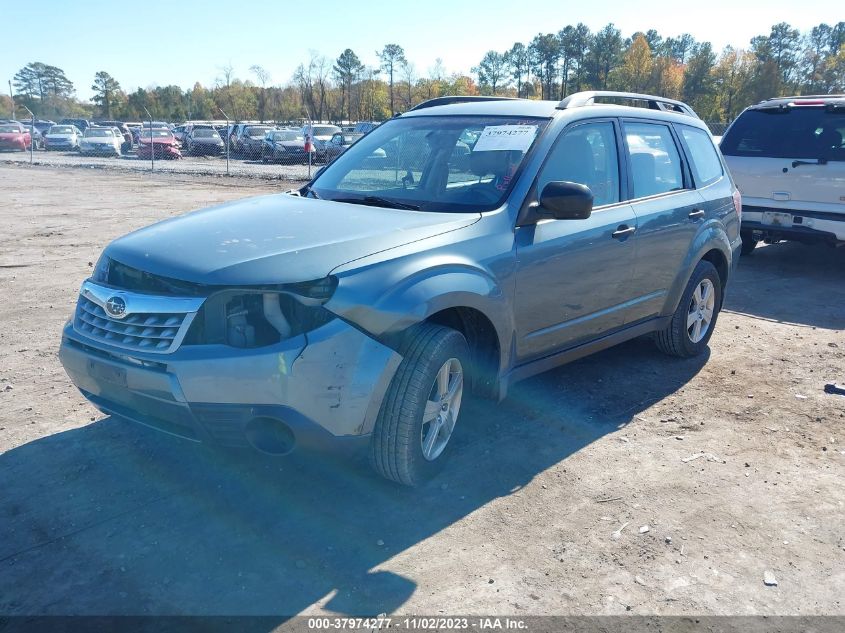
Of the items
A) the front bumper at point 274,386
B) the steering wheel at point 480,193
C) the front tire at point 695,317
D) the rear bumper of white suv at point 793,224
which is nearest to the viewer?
the front bumper at point 274,386

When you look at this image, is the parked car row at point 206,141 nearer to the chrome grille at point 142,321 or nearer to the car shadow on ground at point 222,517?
the car shadow on ground at point 222,517

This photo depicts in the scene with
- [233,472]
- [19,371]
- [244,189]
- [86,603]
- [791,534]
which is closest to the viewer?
[86,603]

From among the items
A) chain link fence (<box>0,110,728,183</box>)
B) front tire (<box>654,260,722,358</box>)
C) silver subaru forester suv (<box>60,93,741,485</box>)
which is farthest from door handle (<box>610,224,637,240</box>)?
chain link fence (<box>0,110,728,183</box>)

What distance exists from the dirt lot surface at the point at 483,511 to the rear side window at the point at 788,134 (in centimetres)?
432

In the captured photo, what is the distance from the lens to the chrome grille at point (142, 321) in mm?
3154

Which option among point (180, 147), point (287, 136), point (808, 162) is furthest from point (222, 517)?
point (180, 147)

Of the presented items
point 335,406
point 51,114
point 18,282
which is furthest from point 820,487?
point 51,114

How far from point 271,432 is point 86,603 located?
36.7 inches

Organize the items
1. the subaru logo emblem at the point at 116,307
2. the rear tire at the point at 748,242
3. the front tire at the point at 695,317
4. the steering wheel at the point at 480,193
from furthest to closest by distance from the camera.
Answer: the rear tire at the point at 748,242
the front tire at the point at 695,317
the steering wheel at the point at 480,193
the subaru logo emblem at the point at 116,307

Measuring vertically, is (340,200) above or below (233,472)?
above

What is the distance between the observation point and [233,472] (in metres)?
3.80

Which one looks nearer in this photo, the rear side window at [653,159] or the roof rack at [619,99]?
the roof rack at [619,99]

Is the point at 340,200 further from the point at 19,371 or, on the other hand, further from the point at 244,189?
the point at 244,189

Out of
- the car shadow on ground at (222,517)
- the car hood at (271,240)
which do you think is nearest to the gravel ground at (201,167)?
the car hood at (271,240)
